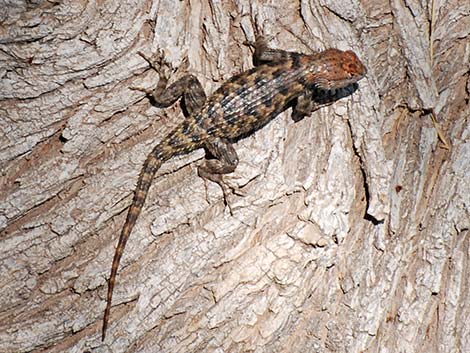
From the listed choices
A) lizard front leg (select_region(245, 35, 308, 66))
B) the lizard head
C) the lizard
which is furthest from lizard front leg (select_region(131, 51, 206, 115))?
the lizard head

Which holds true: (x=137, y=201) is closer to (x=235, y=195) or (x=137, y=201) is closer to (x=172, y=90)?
(x=235, y=195)

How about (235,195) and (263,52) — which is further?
(263,52)

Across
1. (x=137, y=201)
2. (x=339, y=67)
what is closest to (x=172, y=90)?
(x=137, y=201)

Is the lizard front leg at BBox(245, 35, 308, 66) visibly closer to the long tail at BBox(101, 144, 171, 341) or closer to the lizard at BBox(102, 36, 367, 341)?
the lizard at BBox(102, 36, 367, 341)

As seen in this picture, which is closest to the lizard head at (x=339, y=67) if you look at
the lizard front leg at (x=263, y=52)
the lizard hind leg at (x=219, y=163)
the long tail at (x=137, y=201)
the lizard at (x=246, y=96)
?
the lizard at (x=246, y=96)

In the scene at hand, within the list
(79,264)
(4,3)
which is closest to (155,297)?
(79,264)

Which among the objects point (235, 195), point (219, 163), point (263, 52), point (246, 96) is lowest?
point (235, 195)
